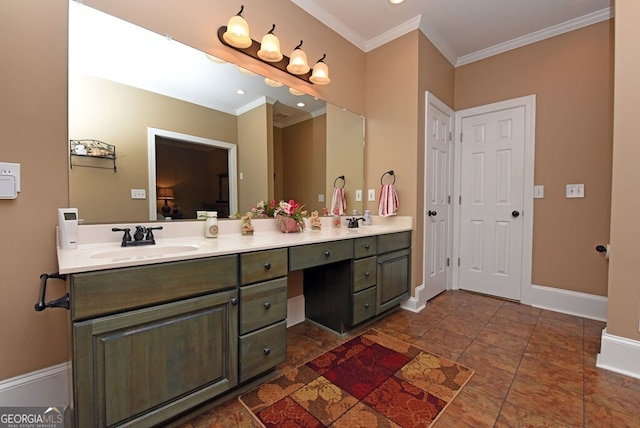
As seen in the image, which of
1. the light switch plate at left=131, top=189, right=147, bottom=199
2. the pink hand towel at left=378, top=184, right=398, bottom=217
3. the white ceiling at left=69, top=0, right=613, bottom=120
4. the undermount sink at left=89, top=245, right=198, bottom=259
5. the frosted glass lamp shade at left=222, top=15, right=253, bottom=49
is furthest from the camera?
the pink hand towel at left=378, top=184, right=398, bottom=217

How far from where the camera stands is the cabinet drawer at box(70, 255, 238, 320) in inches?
36.4

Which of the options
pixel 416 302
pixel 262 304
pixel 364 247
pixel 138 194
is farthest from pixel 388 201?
pixel 138 194

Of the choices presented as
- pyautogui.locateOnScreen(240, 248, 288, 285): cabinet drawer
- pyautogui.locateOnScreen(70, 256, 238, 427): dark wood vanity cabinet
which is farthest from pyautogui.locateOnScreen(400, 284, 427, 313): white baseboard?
pyautogui.locateOnScreen(70, 256, 238, 427): dark wood vanity cabinet

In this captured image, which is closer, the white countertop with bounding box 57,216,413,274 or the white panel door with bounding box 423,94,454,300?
the white countertop with bounding box 57,216,413,274

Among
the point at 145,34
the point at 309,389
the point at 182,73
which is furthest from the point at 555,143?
the point at 145,34

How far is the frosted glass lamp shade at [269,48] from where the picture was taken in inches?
72.7

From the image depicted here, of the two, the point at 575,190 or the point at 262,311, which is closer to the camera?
the point at 262,311

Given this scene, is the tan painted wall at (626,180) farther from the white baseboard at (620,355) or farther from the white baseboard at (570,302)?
the white baseboard at (570,302)

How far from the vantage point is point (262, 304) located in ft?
4.63

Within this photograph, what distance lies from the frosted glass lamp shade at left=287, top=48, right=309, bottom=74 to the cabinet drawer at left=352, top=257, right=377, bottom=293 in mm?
1511

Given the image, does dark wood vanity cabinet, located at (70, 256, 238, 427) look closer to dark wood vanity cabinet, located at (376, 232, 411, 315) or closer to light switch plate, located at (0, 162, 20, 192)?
light switch plate, located at (0, 162, 20, 192)

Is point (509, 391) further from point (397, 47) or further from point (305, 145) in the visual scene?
point (397, 47)

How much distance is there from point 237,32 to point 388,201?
1.78 metres

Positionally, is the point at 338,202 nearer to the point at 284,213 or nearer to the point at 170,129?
the point at 284,213
